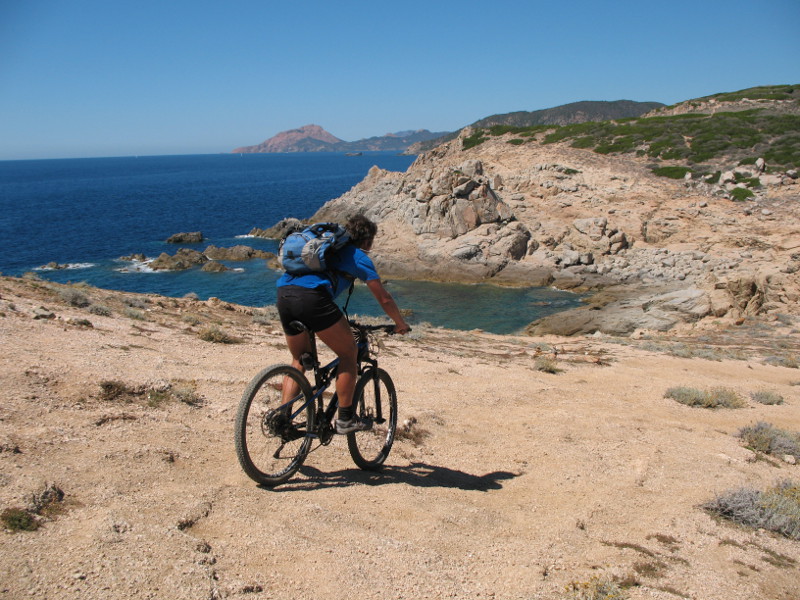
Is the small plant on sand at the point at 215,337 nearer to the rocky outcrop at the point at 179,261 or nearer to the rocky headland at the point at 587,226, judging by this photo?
the rocky headland at the point at 587,226

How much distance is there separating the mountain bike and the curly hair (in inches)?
28.8

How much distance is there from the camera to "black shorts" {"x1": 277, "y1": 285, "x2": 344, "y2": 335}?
3.89 meters

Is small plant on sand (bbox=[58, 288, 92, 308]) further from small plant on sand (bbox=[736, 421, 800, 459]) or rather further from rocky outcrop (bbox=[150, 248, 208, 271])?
rocky outcrop (bbox=[150, 248, 208, 271])

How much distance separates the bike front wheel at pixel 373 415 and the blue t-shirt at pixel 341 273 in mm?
1012

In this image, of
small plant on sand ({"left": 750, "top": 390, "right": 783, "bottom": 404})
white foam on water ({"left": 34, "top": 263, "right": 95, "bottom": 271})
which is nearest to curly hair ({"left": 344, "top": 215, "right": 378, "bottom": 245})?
small plant on sand ({"left": 750, "top": 390, "right": 783, "bottom": 404})

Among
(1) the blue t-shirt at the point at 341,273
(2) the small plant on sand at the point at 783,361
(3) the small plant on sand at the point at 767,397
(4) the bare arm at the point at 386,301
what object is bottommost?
(2) the small plant on sand at the point at 783,361

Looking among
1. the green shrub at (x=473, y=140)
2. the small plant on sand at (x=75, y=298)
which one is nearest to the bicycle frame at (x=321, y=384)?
the small plant on sand at (x=75, y=298)

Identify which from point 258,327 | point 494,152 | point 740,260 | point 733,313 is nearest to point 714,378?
point 258,327

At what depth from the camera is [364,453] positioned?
494 cm

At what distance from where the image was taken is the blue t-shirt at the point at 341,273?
3.91m

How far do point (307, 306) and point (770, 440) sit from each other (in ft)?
19.9

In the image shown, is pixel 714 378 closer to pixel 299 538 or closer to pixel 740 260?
pixel 299 538

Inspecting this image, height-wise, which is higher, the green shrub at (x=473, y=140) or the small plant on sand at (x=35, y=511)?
the green shrub at (x=473, y=140)

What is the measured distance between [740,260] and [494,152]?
82.7 feet
